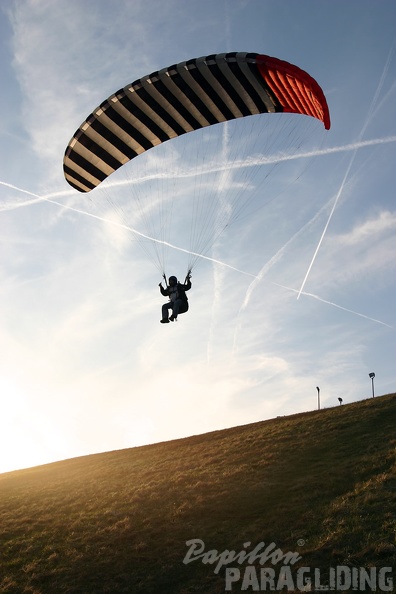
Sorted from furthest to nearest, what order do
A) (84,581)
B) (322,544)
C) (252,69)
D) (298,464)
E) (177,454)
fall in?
(177,454) < (298,464) < (252,69) < (84,581) < (322,544)

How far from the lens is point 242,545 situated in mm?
16234

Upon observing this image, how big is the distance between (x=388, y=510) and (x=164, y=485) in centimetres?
1181

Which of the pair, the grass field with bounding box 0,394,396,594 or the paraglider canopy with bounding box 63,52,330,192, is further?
the paraglider canopy with bounding box 63,52,330,192

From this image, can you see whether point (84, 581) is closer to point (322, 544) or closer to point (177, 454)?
point (322, 544)

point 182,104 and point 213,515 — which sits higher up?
point 182,104

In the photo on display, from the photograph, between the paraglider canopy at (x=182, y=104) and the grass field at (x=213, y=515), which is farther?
the paraglider canopy at (x=182, y=104)

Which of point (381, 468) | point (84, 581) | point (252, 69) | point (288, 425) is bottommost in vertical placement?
point (84, 581)

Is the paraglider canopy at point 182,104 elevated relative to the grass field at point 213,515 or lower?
elevated

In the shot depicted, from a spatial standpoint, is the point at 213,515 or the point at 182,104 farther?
the point at 182,104

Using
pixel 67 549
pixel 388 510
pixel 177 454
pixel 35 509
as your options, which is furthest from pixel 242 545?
pixel 177 454

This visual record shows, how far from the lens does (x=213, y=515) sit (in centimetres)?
1944

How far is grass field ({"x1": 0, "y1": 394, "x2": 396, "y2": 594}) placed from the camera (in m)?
14.8

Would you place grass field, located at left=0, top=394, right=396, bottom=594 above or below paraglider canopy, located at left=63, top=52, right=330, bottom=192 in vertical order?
below

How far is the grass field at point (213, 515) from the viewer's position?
1477 centimetres
